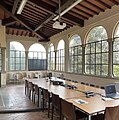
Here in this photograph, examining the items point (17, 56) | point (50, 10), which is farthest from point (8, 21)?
point (50, 10)

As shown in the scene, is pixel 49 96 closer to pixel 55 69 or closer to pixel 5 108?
pixel 5 108

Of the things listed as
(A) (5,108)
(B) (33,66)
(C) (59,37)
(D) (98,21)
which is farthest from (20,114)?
(B) (33,66)

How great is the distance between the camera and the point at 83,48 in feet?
27.7

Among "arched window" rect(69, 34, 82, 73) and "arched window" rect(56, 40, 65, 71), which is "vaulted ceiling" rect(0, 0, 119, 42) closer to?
"arched window" rect(69, 34, 82, 73)

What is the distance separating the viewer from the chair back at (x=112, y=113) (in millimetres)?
2482

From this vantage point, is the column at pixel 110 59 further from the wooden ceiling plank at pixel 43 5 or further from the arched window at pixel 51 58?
the arched window at pixel 51 58

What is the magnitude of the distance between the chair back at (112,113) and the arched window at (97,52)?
440 cm

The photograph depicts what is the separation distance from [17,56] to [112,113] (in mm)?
10946

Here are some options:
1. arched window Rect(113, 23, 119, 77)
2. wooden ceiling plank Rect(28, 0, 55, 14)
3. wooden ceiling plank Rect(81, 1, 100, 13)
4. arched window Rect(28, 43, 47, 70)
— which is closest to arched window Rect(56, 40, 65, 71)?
arched window Rect(28, 43, 47, 70)

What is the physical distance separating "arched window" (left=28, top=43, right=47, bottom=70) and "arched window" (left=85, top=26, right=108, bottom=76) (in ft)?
19.8

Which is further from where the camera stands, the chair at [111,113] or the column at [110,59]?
the column at [110,59]

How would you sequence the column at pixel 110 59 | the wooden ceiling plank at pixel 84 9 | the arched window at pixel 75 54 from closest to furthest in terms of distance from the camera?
the column at pixel 110 59
the wooden ceiling plank at pixel 84 9
the arched window at pixel 75 54

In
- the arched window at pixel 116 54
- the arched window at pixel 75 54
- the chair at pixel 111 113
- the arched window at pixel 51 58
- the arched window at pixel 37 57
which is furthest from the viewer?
the arched window at pixel 37 57

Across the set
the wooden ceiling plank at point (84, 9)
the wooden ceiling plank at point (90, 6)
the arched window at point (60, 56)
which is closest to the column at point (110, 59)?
the wooden ceiling plank at point (90, 6)
